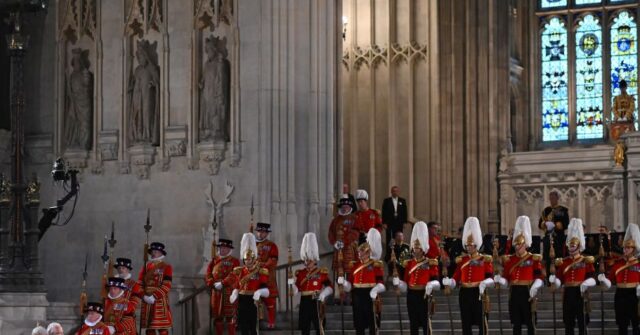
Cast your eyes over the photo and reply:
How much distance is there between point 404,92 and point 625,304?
1270 centimetres

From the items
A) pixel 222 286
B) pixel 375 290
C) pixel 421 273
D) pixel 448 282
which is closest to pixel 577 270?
pixel 448 282

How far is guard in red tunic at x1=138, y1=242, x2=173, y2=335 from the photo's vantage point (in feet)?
82.7

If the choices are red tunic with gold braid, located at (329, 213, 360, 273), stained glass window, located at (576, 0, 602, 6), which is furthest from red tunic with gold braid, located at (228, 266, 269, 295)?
stained glass window, located at (576, 0, 602, 6)

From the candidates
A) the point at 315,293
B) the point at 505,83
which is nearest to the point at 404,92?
the point at 505,83

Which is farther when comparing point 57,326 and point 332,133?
point 332,133

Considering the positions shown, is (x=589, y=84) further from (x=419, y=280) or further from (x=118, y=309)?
(x=118, y=309)

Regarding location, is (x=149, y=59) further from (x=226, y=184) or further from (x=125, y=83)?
(x=226, y=184)

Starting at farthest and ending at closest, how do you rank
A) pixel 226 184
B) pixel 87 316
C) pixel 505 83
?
1. pixel 505 83
2. pixel 226 184
3. pixel 87 316

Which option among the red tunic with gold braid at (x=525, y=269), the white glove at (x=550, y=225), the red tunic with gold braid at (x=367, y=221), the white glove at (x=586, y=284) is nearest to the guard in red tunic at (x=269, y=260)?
the red tunic with gold braid at (x=367, y=221)

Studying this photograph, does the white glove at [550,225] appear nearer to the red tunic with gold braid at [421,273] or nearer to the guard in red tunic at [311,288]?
the red tunic with gold braid at [421,273]

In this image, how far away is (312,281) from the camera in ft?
84.4

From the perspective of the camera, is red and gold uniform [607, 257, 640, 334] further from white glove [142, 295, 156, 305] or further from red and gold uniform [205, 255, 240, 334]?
white glove [142, 295, 156, 305]

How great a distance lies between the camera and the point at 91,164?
31.3 metres

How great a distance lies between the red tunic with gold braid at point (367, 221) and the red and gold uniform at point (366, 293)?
8.67 feet
